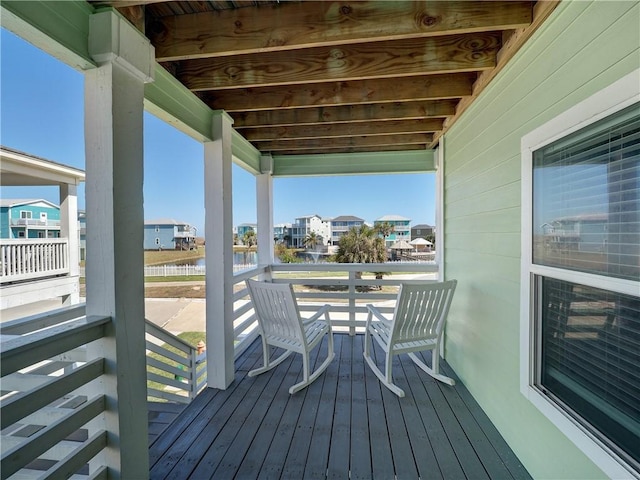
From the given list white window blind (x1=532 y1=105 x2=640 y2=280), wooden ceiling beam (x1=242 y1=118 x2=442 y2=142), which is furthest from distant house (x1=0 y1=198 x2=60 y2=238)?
white window blind (x1=532 y1=105 x2=640 y2=280)

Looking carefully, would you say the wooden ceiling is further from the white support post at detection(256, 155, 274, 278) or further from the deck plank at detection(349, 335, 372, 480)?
the deck plank at detection(349, 335, 372, 480)

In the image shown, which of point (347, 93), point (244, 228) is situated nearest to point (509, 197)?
point (347, 93)

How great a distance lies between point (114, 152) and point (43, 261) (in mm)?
5086

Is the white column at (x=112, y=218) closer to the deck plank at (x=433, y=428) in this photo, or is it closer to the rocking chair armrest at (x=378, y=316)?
the deck plank at (x=433, y=428)

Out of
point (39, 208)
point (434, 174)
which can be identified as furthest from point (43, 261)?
point (434, 174)

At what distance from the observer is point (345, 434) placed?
6.24 feet

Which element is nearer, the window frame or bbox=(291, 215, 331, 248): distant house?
the window frame

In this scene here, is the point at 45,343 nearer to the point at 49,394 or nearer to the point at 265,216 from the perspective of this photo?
the point at 49,394

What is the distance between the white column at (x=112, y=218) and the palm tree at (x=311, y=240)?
288 cm

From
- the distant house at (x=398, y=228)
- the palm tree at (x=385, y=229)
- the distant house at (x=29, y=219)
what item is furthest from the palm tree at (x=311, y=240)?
the distant house at (x=29, y=219)

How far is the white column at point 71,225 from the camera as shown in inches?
180

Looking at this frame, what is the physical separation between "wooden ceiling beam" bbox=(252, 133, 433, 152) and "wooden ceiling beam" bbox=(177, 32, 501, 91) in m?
1.58

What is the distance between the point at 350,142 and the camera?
3.54m

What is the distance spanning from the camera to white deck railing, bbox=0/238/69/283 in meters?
4.22
